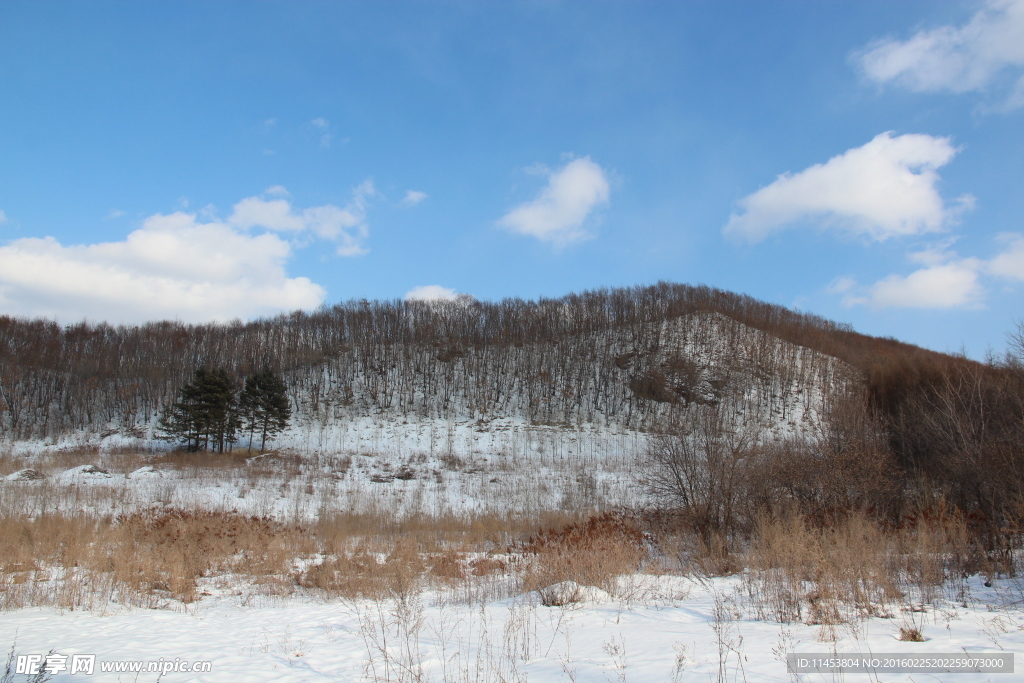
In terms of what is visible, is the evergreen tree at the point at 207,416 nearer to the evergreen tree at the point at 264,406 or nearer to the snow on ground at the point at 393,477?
the evergreen tree at the point at 264,406

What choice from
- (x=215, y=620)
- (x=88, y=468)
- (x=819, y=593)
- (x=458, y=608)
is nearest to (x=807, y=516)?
(x=819, y=593)

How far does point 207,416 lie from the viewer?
38.8 m

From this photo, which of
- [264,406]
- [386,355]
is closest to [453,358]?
[386,355]

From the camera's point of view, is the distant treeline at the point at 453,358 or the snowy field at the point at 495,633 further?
the distant treeline at the point at 453,358

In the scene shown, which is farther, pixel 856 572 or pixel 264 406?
pixel 264 406

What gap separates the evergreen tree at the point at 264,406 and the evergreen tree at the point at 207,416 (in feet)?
3.40

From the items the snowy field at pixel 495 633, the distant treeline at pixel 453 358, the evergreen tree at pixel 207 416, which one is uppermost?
the distant treeline at pixel 453 358

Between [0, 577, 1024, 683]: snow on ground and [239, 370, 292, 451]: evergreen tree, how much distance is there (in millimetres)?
33893

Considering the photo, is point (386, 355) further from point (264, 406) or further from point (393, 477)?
point (393, 477)

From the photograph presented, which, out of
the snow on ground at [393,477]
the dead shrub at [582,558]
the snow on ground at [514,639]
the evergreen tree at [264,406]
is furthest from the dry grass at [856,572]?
the evergreen tree at [264,406]

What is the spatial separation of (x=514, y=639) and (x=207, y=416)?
39434 millimetres

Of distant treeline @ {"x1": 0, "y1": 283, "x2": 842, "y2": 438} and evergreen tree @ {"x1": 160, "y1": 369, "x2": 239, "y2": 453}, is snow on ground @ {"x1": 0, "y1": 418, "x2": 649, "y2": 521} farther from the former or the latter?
distant treeline @ {"x1": 0, "y1": 283, "x2": 842, "y2": 438}

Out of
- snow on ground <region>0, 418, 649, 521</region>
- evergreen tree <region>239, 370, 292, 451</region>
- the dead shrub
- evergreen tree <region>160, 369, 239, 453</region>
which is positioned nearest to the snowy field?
the dead shrub

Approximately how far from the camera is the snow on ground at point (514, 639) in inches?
206
